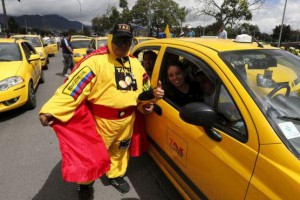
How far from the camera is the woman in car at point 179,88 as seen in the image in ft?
9.03

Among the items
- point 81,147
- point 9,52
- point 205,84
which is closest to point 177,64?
point 205,84

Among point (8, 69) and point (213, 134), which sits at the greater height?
point (213, 134)

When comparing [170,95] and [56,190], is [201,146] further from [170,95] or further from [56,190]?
[56,190]

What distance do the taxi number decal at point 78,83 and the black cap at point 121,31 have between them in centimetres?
45

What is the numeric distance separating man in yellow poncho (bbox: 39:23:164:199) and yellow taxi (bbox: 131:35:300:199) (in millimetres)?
420

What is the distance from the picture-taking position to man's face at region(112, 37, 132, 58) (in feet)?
8.52

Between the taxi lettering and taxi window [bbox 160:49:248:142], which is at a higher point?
taxi window [bbox 160:49:248:142]

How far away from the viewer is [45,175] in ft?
11.1

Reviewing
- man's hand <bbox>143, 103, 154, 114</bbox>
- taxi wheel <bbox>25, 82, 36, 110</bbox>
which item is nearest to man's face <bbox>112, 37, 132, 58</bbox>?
man's hand <bbox>143, 103, 154, 114</bbox>

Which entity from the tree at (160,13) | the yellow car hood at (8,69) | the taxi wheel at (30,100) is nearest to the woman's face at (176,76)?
the yellow car hood at (8,69)

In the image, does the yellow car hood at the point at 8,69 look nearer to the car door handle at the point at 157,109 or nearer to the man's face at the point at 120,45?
the man's face at the point at 120,45

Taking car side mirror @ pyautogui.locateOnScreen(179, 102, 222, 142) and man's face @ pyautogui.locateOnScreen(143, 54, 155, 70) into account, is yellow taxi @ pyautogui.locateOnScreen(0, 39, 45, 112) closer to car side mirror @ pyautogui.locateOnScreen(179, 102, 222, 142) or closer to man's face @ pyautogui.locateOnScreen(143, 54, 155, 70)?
man's face @ pyautogui.locateOnScreen(143, 54, 155, 70)

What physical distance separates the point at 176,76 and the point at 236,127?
103 centimetres

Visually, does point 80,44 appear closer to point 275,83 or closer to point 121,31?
point 121,31
